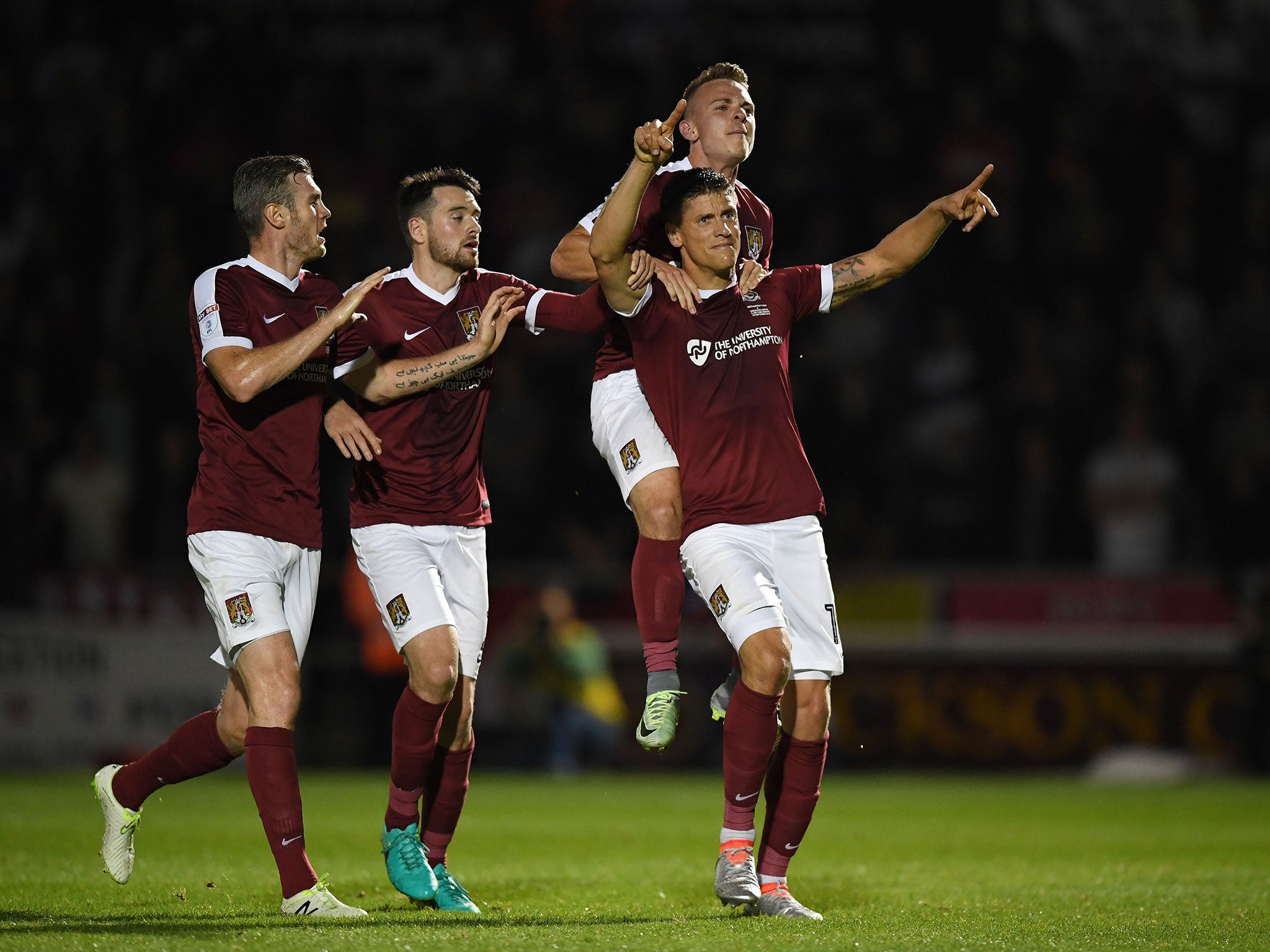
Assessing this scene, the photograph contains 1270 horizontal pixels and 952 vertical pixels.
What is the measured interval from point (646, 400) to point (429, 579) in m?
1.18

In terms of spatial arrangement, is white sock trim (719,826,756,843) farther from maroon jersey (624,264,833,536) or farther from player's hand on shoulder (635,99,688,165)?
player's hand on shoulder (635,99,688,165)

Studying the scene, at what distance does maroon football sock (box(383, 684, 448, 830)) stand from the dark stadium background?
26.6ft

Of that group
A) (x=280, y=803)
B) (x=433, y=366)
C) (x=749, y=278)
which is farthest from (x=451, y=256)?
(x=280, y=803)

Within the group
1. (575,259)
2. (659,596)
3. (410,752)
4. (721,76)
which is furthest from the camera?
(721,76)

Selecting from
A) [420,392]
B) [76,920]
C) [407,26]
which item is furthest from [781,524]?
[407,26]

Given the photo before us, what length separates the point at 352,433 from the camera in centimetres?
666

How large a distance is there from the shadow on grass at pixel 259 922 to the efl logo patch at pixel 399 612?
1.11 metres

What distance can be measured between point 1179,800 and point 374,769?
6821mm

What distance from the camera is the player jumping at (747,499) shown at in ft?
20.7

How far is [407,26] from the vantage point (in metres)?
18.2

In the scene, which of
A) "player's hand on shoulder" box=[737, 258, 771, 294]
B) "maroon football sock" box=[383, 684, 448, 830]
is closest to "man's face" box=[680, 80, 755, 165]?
"player's hand on shoulder" box=[737, 258, 771, 294]

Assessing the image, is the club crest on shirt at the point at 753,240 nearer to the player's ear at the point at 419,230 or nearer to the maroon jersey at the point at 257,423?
the player's ear at the point at 419,230

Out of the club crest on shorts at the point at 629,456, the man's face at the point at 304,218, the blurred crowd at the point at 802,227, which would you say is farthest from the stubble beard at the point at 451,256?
the blurred crowd at the point at 802,227

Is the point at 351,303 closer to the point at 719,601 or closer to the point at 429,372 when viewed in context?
the point at 429,372
